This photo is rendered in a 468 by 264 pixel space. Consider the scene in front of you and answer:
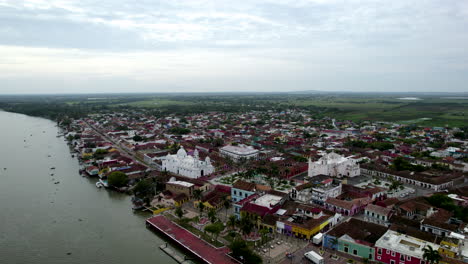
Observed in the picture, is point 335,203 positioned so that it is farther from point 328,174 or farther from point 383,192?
point 328,174

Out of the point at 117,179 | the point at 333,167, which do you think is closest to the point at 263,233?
the point at 333,167

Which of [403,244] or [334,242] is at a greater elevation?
[403,244]

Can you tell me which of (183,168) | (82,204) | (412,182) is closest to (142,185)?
(82,204)

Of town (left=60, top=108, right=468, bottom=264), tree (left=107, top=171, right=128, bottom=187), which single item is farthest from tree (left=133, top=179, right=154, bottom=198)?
tree (left=107, top=171, right=128, bottom=187)

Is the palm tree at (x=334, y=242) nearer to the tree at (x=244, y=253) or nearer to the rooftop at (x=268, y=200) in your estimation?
the tree at (x=244, y=253)

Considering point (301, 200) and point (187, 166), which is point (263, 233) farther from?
point (187, 166)

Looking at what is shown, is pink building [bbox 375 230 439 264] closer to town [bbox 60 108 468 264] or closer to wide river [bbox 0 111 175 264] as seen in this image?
town [bbox 60 108 468 264]
